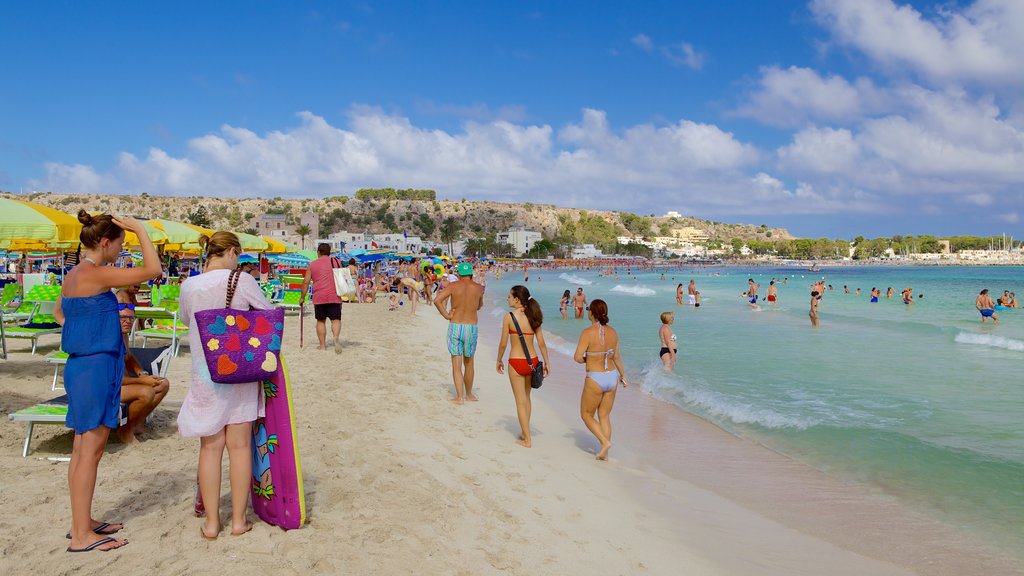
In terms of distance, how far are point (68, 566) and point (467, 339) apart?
402 cm

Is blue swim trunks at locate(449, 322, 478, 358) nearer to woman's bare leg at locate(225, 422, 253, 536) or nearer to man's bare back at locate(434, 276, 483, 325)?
man's bare back at locate(434, 276, 483, 325)

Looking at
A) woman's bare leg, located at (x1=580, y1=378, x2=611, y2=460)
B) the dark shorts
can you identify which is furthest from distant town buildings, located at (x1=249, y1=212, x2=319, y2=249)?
woman's bare leg, located at (x1=580, y1=378, x2=611, y2=460)

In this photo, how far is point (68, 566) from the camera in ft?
8.44

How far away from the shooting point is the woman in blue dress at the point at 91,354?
2.65 m

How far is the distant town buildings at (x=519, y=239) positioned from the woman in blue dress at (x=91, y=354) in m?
109

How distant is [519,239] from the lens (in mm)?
114250

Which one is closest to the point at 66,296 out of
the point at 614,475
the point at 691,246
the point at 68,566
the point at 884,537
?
the point at 68,566

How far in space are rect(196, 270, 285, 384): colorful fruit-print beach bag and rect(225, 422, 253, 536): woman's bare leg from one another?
0.28 meters

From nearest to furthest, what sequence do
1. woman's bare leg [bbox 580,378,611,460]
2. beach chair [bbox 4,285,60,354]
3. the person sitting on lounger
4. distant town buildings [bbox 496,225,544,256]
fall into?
1. the person sitting on lounger
2. woman's bare leg [bbox 580,378,611,460]
3. beach chair [bbox 4,285,60,354]
4. distant town buildings [bbox 496,225,544,256]

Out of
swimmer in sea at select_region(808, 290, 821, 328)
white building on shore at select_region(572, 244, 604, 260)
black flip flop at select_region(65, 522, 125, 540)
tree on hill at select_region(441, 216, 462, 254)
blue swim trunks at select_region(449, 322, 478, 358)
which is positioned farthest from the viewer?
white building on shore at select_region(572, 244, 604, 260)

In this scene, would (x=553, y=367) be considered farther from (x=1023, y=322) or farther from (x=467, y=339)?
(x=1023, y=322)

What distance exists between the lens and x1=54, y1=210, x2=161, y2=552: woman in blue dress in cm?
265

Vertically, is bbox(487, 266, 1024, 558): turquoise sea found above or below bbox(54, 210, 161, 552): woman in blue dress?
below

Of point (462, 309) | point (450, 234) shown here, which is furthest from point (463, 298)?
point (450, 234)
